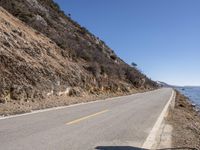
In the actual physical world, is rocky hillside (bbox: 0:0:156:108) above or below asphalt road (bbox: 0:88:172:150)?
above

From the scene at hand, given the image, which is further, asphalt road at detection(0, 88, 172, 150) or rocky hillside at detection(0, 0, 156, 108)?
rocky hillside at detection(0, 0, 156, 108)

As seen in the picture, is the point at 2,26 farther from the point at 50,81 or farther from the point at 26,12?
the point at 26,12

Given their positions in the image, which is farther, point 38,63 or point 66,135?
point 38,63

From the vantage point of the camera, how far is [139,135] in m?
11.0

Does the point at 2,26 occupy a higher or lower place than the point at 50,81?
higher

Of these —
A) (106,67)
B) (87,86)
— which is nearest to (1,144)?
(87,86)

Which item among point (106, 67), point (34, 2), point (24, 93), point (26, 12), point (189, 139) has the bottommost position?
point (189, 139)

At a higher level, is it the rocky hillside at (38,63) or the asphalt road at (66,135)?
the rocky hillside at (38,63)

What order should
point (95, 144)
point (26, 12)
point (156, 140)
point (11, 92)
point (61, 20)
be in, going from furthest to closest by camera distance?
point (61, 20), point (26, 12), point (11, 92), point (156, 140), point (95, 144)

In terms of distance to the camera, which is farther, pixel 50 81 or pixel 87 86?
pixel 87 86

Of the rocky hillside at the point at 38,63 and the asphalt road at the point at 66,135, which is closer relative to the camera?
the asphalt road at the point at 66,135

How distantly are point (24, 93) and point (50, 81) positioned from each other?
4.98 metres

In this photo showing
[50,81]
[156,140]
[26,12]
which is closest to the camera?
[156,140]

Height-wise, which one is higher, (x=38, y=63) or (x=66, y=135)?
(x=38, y=63)
